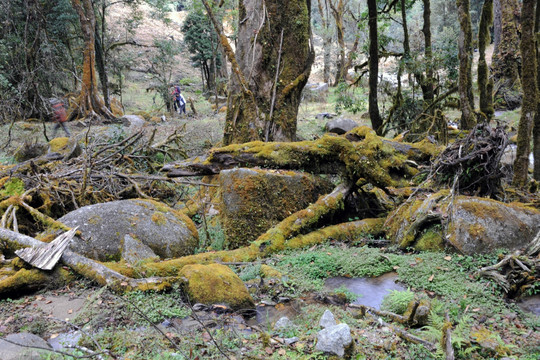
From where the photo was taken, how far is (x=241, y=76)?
8820 millimetres

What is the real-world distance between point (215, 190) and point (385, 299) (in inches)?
171

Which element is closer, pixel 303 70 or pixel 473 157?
pixel 473 157

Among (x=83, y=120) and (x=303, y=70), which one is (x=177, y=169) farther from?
(x=83, y=120)

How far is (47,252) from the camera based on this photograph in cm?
513

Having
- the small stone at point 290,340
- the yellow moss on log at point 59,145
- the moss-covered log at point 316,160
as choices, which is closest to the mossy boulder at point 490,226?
the moss-covered log at point 316,160

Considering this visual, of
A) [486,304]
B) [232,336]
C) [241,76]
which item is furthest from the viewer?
[241,76]

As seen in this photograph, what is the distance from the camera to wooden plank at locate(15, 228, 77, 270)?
4978mm

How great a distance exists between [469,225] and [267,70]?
19.1 ft

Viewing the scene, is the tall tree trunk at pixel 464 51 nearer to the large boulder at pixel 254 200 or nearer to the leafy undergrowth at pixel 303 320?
the large boulder at pixel 254 200

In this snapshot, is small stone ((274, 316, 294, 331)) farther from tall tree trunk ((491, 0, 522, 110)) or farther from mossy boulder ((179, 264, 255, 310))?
tall tree trunk ((491, 0, 522, 110))

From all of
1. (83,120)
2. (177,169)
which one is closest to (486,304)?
(177,169)

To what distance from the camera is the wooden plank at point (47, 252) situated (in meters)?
4.98

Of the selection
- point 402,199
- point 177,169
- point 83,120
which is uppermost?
point 83,120

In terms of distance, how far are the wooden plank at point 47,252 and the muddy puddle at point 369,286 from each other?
3531mm
